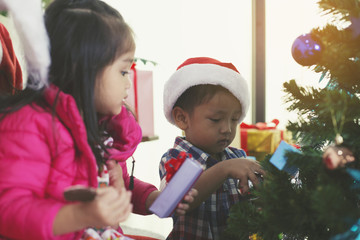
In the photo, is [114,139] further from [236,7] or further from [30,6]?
[236,7]

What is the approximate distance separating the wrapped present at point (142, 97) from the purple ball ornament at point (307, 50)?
1.06 metres

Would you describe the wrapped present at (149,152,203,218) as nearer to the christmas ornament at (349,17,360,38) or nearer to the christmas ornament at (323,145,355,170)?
the christmas ornament at (323,145,355,170)

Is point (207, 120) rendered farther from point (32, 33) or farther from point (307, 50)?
point (32, 33)

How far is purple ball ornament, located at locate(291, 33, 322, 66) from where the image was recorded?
2.13 ft

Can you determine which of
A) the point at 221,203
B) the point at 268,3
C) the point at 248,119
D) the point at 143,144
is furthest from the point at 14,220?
the point at 268,3

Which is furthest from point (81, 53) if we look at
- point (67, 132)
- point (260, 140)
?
point (260, 140)

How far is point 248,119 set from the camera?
301 cm

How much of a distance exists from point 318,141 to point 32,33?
529mm

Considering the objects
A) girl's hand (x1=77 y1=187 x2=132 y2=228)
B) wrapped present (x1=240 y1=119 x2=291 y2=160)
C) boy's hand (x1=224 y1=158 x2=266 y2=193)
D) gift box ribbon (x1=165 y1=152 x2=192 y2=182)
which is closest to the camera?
girl's hand (x1=77 y1=187 x2=132 y2=228)

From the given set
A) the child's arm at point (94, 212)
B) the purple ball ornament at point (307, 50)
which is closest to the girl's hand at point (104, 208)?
the child's arm at point (94, 212)

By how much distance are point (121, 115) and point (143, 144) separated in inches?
45.1

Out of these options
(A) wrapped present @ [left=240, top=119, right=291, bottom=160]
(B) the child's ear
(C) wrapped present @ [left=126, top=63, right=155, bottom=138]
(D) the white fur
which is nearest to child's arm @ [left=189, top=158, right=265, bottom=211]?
(B) the child's ear

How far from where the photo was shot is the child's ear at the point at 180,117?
1.07m

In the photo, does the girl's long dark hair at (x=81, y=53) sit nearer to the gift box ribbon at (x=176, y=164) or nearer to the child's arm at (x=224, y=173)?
the gift box ribbon at (x=176, y=164)
